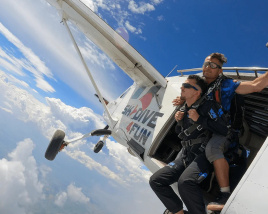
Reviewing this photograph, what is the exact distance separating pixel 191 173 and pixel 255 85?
1.30 metres

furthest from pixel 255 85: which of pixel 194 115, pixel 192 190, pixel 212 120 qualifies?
pixel 192 190

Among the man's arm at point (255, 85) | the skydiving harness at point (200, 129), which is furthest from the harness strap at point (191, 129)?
the man's arm at point (255, 85)

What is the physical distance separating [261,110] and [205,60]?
6.66 feet

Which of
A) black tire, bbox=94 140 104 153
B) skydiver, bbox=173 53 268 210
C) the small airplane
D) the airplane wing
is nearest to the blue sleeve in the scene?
skydiver, bbox=173 53 268 210

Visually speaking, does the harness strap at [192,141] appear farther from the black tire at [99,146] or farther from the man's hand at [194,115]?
the black tire at [99,146]

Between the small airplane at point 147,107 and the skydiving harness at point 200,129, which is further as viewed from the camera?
the small airplane at point 147,107

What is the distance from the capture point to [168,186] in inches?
105

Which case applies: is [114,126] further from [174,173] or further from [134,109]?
[174,173]

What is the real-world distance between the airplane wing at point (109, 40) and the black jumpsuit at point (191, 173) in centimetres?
250

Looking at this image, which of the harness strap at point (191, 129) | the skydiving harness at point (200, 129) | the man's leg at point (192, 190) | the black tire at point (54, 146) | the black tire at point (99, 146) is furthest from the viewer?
the black tire at point (99, 146)

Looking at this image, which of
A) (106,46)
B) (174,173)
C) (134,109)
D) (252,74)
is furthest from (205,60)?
(106,46)

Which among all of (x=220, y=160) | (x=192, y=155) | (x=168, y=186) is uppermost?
(x=220, y=160)

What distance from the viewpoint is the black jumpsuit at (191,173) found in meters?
2.26

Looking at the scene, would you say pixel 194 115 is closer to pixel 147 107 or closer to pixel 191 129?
pixel 191 129
